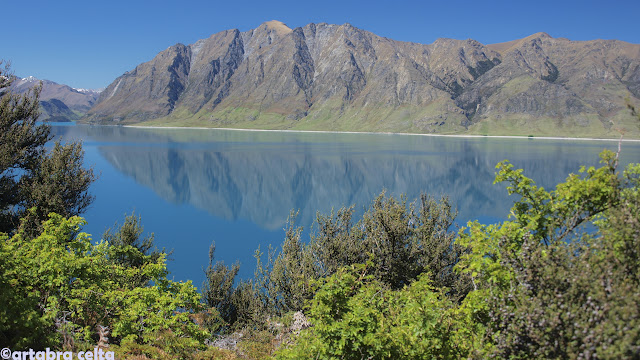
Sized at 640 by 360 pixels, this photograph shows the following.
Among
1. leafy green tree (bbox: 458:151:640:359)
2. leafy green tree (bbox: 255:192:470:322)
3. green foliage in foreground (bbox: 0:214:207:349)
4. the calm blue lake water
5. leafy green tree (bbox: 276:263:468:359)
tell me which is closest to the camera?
leafy green tree (bbox: 458:151:640:359)

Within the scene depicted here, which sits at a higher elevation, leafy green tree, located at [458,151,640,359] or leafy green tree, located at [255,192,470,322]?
leafy green tree, located at [458,151,640,359]

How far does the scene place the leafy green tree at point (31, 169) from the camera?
26.7m

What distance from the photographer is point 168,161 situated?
387 ft

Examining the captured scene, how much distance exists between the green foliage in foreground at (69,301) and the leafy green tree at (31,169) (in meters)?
15.2

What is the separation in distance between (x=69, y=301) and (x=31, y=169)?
878 inches

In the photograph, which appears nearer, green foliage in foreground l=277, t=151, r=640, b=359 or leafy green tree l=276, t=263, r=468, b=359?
green foliage in foreground l=277, t=151, r=640, b=359

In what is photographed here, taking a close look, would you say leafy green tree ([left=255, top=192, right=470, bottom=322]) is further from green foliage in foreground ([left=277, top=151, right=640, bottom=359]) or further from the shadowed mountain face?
the shadowed mountain face

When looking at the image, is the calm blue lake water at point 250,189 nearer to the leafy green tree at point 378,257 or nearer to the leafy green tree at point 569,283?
the leafy green tree at point 378,257

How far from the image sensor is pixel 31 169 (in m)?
28.8

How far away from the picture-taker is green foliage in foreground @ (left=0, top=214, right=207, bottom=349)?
10.6m

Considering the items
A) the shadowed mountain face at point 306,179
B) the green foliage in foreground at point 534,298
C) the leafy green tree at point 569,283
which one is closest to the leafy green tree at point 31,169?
the green foliage in foreground at point 534,298

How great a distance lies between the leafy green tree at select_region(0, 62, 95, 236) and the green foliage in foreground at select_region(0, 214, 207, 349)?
15159 millimetres

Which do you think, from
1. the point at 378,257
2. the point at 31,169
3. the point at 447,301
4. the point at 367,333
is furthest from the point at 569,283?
the point at 31,169

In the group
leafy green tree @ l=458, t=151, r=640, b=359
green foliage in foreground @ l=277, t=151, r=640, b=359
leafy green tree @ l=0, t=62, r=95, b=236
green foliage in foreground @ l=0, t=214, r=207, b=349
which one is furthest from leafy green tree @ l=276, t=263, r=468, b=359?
leafy green tree @ l=0, t=62, r=95, b=236
